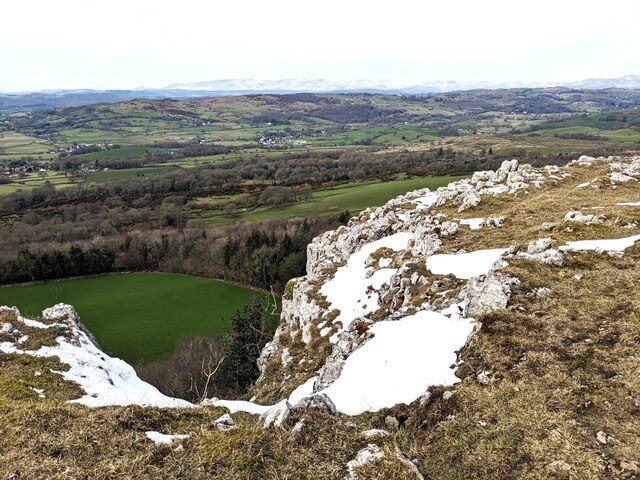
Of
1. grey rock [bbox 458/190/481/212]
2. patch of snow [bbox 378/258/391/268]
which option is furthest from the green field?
grey rock [bbox 458/190/481/212]

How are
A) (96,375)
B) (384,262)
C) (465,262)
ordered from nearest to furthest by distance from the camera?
(96,375) → (465,262) → (384,262)

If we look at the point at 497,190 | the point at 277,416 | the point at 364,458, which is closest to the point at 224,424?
the point at 277,416

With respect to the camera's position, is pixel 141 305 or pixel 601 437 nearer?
pixel 601 437

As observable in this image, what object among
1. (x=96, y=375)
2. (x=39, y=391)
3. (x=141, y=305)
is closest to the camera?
(x=39, y=391)

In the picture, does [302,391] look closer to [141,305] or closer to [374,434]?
[374,434]

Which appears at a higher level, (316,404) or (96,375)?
(316,404)

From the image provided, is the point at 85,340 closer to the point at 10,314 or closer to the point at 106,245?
the point at 10,314

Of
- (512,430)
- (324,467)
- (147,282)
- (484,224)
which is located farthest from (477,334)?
(147,282)

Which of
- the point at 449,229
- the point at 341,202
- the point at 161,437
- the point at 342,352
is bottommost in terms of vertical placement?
the point at 341,202
